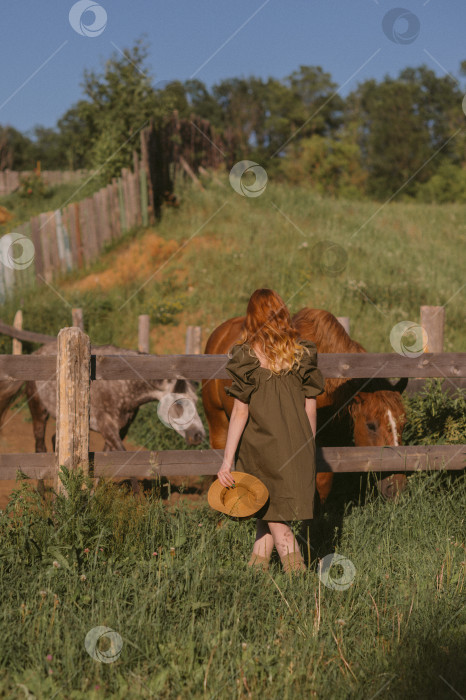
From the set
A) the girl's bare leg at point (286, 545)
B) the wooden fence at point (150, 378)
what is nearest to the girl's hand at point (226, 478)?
the girl's bare leg at point (286, 545)

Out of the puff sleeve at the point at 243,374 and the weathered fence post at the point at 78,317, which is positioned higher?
the weathered fence post at the point at 78,317

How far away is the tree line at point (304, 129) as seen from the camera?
76.0 feet

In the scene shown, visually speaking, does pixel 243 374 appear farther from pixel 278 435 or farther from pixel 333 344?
pixel 333 344

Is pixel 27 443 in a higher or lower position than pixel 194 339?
lower

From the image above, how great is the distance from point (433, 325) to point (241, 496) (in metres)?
4.69

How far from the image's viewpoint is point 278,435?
4.00m

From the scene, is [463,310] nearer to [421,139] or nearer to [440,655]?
[440,655]

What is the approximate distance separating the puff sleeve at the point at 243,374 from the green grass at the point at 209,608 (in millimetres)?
981

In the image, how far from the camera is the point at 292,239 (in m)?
17.3

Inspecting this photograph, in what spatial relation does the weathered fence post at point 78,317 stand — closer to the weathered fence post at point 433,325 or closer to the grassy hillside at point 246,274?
the grassy hillside at point 246,274

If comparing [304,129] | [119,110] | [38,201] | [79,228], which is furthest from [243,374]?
[304,129]

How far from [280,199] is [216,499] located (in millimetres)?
18362

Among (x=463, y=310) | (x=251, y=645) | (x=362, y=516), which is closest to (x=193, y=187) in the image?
(x=463, y=310)

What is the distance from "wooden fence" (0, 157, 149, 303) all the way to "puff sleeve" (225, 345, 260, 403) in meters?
12.9
